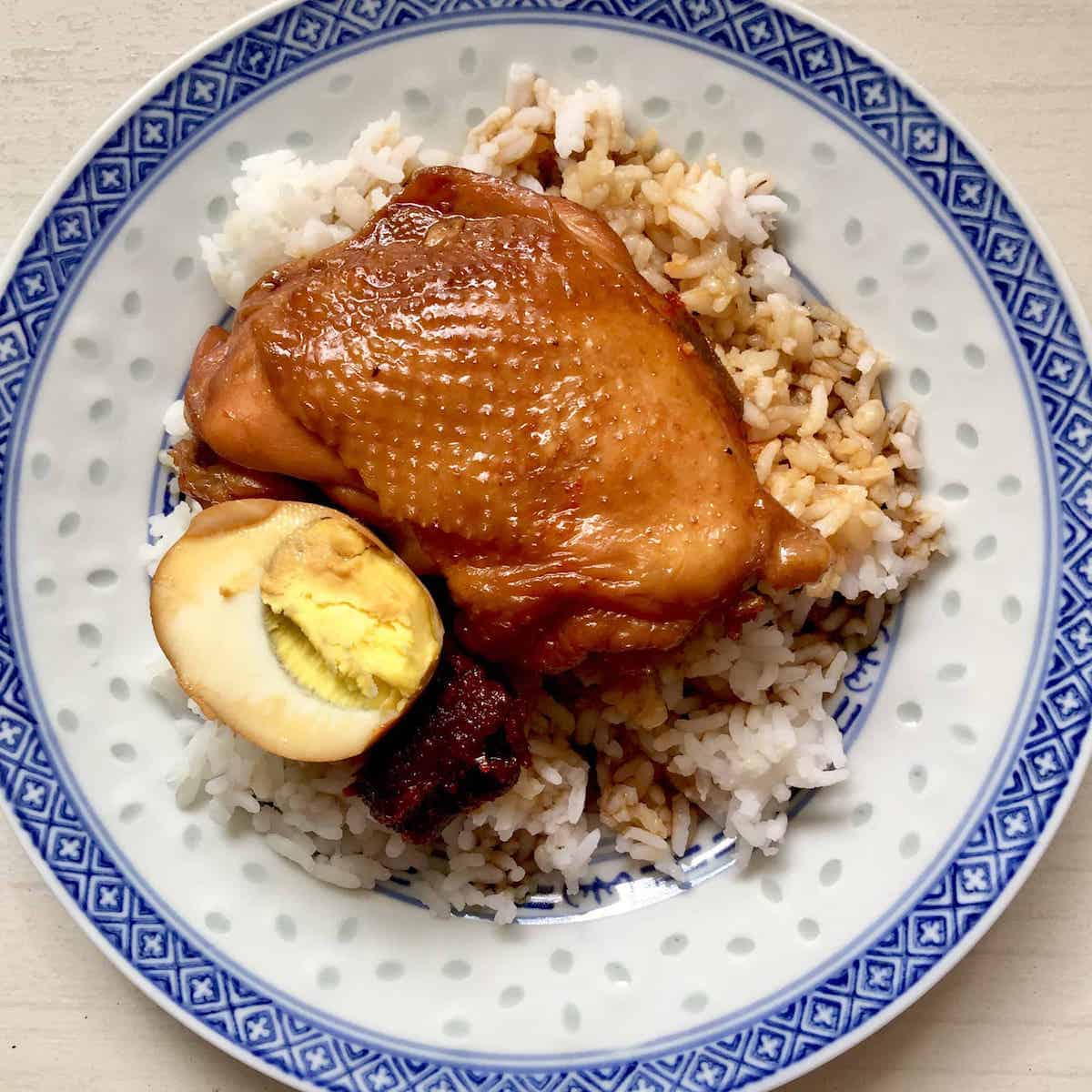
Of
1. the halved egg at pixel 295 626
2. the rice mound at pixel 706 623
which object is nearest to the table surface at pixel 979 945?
the rice mound at pixel 706 623

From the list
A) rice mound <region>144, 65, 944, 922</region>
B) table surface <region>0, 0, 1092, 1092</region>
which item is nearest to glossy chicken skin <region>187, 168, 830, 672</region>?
rice mound <region>144, 65, 944, 922</region>

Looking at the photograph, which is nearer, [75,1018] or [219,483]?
[219,483]

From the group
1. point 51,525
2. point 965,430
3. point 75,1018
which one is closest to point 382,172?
point 51,525

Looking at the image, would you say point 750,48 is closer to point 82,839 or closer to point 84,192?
point 84,192

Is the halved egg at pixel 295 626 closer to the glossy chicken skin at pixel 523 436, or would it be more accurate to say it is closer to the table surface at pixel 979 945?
the glossy chicken skin at pixel 523 436

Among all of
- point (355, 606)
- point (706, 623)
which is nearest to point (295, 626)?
point (355, 606)

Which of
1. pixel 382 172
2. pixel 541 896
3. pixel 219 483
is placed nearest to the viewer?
pixel 219 483

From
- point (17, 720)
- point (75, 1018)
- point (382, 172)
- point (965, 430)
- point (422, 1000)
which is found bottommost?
point (75, 1018)

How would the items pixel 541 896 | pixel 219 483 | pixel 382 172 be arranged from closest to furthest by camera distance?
pixel 219 483, pixel 382 172, pixel 541 896
